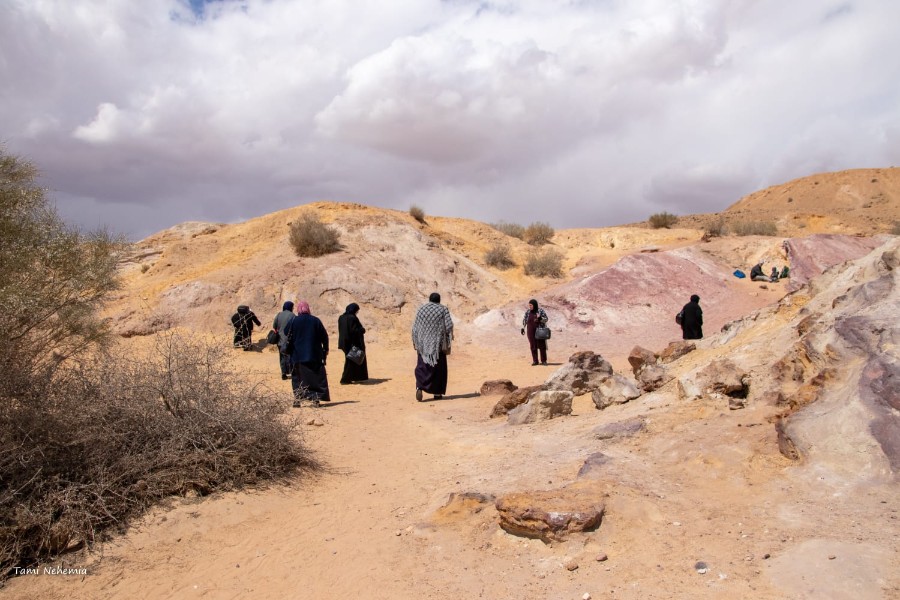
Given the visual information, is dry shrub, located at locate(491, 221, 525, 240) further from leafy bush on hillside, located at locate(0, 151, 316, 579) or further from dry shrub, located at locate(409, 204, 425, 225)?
leafy bush on hillside, located at locate(0, 151, 316, 579)

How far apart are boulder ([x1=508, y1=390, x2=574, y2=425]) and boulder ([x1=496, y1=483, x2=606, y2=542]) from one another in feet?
9.75

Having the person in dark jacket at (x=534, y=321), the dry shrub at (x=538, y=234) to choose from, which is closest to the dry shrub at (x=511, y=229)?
the dry shrub at (x=538, y=234)

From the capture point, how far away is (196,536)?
429 cm

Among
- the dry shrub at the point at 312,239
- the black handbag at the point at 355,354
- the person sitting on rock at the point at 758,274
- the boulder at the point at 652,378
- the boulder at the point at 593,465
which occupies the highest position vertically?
the dry shrub at the point at 312,239

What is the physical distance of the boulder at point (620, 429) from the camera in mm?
5418

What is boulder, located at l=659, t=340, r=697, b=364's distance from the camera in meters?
8.29

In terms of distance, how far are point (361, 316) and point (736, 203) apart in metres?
59.9

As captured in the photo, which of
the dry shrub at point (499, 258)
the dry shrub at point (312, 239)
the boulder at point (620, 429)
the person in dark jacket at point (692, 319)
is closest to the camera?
the boulder at point (620, 429)

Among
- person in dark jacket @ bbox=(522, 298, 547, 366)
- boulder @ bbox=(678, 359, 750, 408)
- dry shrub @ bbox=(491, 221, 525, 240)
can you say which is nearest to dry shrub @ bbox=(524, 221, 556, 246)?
dry shrub @ bbox=(491, 221, 525, 240)

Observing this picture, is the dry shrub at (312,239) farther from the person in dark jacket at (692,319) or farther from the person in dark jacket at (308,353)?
the person in dark jacket at (692,319)

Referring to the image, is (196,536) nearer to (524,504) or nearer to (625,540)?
(524,504)

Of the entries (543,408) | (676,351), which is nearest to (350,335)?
(543,408)

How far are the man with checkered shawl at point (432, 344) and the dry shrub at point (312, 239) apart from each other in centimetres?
1051

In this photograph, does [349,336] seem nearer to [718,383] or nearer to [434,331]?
[434,331]
